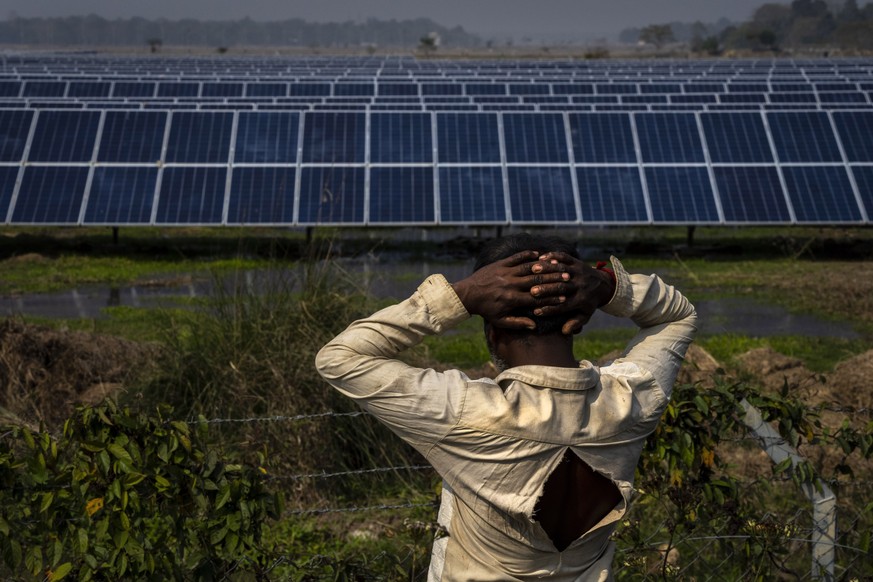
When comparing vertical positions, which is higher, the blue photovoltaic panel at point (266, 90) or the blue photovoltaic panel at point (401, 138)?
the blue photovoltaic panel at point (266, 90)

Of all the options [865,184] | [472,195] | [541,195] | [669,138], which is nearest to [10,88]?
[472,195]

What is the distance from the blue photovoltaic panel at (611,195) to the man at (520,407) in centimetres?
1274

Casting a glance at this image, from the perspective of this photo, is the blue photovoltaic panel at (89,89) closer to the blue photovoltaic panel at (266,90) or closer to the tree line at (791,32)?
the blue photovoltaic panel at (266,90)

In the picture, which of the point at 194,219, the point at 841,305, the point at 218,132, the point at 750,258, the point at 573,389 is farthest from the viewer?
the point at 218,132

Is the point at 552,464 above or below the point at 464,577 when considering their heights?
above

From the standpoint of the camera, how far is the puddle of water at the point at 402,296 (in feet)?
38.2

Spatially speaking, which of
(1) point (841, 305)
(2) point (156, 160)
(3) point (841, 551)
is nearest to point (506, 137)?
(2) point (156, 160)

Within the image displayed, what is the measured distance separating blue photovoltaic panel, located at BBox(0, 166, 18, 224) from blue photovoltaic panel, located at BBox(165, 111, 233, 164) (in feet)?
7.48

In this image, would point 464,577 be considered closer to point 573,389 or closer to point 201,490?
point 573,389

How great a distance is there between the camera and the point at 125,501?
3.45 metres

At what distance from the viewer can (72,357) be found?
8.32 meters

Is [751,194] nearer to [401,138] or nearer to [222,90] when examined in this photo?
[401,138]

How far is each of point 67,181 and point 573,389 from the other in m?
14.8

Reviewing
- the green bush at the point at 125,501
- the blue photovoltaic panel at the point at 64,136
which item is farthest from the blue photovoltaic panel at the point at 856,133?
the green bush at the point at 125,501
